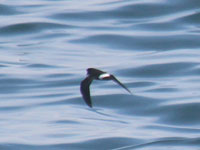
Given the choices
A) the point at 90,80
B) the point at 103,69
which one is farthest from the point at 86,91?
the point at 103,69

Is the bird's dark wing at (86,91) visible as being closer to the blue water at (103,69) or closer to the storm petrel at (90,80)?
the storm petrel at (90,80)

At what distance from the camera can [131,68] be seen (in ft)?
50.4

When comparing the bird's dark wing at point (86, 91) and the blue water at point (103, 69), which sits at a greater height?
the blue water at point (103, 69)

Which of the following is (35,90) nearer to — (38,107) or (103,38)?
(38,107)

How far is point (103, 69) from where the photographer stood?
15.2 meters

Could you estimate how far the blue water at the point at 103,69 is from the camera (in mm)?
11695

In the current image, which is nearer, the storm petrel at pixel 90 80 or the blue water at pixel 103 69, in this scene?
the storm petrel at pixel 90 80

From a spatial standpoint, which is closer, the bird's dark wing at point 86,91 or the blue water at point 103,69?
the bird's dark wing at point 86,91

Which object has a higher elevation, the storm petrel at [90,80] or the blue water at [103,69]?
the blue water at [103,69]

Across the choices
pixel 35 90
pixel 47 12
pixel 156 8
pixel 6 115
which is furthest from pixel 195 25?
pixel 6 115

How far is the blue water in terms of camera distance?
11.7m

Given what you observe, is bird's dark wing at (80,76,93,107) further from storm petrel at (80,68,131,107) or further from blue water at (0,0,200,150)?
blue water at (0,0,200,150)

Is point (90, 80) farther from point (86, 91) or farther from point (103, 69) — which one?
point (103, 69)

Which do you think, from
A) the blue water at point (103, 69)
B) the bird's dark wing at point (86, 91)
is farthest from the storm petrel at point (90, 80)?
the blue water at point (103, 69)
